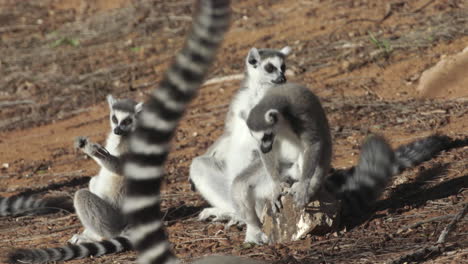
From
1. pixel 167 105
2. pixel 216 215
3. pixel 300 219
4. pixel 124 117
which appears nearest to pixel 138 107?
pixel 124 117

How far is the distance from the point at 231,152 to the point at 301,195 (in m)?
1.40

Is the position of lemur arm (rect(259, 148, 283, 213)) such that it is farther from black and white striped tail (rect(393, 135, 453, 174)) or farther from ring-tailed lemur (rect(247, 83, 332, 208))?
black and white striped tail (rect(393, 135, 453, 174))

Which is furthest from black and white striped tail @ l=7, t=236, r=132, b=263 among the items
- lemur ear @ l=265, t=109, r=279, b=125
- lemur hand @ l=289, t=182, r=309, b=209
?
lemur ear @ l=265, t=109, r=279, b=125

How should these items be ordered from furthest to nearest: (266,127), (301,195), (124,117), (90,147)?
(124,117) < (90,147) < (266,127) < (301,195)

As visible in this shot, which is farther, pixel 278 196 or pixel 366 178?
pixel 366 178

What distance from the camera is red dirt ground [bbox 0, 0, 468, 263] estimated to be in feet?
20.7

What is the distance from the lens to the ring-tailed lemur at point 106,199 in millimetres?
6840

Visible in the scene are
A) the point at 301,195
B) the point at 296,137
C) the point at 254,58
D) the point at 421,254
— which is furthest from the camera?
the point at 254,58

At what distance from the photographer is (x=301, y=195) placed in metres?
6.23

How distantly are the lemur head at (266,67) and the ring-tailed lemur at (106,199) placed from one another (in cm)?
130

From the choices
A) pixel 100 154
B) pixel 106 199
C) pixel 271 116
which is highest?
pixel 271 116

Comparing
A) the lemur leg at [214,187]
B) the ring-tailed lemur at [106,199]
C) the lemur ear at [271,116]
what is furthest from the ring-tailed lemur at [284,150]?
the ring-tailed lemur at [106,199]

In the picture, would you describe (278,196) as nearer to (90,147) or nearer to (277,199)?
(277,199)

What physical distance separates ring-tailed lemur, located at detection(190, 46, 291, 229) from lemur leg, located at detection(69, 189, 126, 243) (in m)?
0.95
